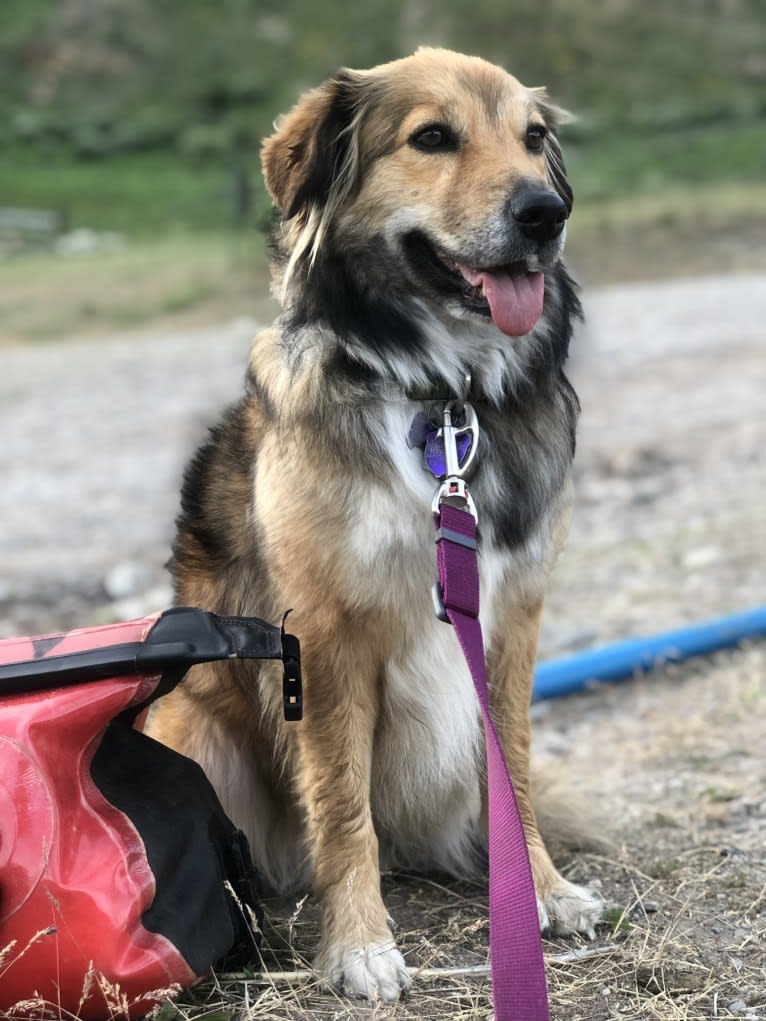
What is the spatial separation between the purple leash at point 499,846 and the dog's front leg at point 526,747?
0.41 m

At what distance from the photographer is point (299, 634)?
2926mm

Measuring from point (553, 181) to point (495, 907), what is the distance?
6.09ft

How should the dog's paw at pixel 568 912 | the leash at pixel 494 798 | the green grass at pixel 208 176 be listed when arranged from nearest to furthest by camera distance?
1. the leash at pixel 494 798
2. the dog's paw at pixel 568 912
3. the green grass at pixel 208 176

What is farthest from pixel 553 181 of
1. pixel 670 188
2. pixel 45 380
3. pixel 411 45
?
pixel 411 45

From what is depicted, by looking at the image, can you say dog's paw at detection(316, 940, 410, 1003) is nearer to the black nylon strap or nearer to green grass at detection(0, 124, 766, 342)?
the black nylon strap

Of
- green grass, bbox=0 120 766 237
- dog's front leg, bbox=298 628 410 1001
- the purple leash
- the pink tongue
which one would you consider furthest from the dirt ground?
A: green grass, bbox=0 120 766 237

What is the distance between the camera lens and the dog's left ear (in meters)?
3.28

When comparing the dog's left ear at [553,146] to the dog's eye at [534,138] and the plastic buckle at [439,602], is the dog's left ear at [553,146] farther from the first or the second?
the plastic buckle at [439,602]

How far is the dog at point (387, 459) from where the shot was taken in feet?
9.46

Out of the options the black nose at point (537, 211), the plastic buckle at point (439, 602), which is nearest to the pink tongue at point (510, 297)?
the black nose at point (537, 211)

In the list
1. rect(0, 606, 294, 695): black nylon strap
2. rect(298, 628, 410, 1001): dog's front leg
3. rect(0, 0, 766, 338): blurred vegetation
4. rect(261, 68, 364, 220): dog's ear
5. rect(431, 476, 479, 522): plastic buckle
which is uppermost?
rect(0, 0, 766, 338): blurred vegetation

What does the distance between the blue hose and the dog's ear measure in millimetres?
2374

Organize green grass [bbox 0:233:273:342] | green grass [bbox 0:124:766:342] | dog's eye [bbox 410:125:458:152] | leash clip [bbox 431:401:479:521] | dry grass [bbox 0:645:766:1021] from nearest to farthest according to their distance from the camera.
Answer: dry grass [bbox 0:645:766:1021], leash clip [bbox 431:401:479:521], dog's eye [bbox 410:125:458:152], green grass [bbox 0:233:273:342], green grass [bbox 0:124:766:342]

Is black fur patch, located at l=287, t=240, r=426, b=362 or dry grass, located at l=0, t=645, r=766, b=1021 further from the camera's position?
black fur patch, located at l=287, t=240, r=426, b=362
